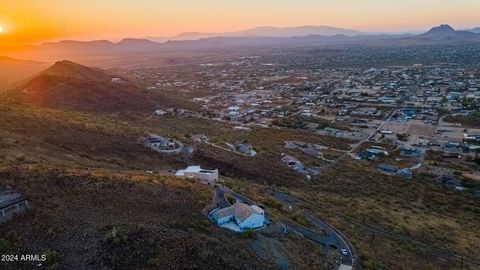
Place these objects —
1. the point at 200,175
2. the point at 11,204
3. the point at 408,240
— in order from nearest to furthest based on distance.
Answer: the point at 11,204 → the point at 408,240 → the point at 200,175

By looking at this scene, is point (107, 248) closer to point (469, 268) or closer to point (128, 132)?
point (469, 268)

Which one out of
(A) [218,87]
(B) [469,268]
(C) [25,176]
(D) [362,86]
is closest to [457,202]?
(B) [469,268]

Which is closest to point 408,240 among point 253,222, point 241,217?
point 253,222

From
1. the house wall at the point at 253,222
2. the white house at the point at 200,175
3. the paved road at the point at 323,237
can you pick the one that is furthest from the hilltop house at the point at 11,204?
the paved road at the point at 323,237

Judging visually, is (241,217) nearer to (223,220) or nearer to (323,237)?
(223,220)

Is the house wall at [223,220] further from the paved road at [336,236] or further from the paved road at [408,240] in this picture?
the paved road at [408,240]

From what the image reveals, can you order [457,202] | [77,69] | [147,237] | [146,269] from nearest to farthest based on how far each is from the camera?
[146,269] < [147,237] < [457,202] < [77,69]

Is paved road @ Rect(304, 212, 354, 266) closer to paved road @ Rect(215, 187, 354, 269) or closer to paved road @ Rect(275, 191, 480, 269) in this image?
paved road @ Rect(215, 187, 354, 269)

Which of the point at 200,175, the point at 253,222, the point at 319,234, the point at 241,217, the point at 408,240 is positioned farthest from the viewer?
the point at 200,175
